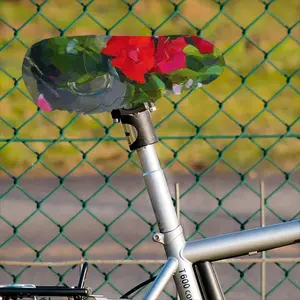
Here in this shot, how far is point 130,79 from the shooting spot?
205cm

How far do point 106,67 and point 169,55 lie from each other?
0.14 m

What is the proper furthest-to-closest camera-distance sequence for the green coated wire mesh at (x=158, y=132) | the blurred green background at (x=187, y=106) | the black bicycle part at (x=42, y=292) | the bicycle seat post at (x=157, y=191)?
the blurred green background at (x=187, y=106), the green coated wire mesh at (x=158, y=132), the bicycle seat post at (x=157, y=191), the black bicycle part at (x=42, y=292)

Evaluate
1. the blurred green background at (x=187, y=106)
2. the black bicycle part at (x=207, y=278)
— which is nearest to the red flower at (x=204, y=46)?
the black bicycle part at (x=207, y=278)

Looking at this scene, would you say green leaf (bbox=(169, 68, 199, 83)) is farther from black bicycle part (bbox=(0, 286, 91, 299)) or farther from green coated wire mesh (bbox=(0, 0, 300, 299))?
green coated wire mesh (bbox=(0, 0, 300, 299))

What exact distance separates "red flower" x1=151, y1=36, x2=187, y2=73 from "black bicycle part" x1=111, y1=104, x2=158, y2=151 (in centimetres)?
11

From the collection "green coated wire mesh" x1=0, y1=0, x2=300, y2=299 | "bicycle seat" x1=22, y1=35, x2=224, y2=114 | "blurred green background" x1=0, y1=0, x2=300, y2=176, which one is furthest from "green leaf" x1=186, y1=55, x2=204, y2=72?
"blurred green background" x1=0, y1=0, x2=300, y2=176

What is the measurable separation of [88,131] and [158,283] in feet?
20.7

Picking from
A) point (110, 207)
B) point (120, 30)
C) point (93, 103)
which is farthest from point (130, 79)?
point (120, 30)

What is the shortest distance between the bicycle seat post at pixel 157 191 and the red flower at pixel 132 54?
4.0 inches

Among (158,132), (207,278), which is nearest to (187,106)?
(158,132)

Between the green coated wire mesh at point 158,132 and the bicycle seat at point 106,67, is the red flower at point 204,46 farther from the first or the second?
the green coated wire mesh at point 158,132

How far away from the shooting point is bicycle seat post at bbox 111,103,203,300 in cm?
210

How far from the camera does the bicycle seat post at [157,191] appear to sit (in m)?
2.10

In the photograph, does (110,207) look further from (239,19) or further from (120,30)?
(239,19)
